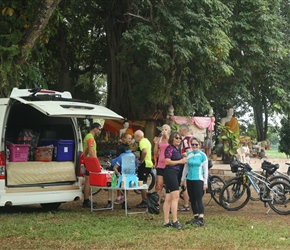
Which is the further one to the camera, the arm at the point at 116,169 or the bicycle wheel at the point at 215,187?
the bicycle wheel at the point at 215,187

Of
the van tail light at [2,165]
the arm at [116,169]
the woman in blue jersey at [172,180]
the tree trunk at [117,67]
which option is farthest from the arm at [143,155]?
the tree trunk at [117,67]

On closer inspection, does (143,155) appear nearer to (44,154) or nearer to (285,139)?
(44,154)

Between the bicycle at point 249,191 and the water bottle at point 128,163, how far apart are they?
189 centimetres

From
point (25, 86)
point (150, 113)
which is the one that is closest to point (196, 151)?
point (25, 86)

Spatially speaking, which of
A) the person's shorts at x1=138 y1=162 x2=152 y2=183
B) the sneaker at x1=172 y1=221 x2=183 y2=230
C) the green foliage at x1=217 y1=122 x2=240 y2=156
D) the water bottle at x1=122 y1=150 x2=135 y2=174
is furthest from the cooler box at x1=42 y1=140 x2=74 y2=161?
the green foliage at x1=217 y1=122 x2=240 y2=156

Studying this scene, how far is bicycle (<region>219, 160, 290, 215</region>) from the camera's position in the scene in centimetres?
979

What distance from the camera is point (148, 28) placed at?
16.0m

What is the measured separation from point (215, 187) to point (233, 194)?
1.81 ft

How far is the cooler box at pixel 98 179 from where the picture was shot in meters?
9.24

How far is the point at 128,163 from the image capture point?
9148mm

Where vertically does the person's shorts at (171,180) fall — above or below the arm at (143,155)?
below

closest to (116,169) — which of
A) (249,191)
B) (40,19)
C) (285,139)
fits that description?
(249,191)

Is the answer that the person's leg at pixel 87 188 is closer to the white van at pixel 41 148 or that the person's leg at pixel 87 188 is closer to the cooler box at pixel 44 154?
the white van at pixel 41 148

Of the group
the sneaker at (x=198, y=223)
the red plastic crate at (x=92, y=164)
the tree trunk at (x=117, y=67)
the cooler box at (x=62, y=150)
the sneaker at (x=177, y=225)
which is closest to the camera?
the sneaker at (x=177, y=225)
